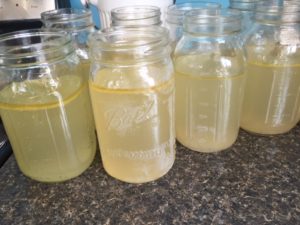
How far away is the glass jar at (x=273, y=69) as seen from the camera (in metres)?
0.61

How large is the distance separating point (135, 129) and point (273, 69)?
323mm

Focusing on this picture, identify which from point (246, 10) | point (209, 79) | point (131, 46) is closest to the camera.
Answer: point (131, 46)

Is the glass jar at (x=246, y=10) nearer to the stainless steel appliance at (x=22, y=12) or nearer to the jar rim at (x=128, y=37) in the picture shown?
the jar rim at (x=128, y=37)

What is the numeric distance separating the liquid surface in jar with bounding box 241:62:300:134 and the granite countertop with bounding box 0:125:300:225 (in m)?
0.07

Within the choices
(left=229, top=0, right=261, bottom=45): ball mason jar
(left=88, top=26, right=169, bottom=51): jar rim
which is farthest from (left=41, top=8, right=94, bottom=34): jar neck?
(left=229, top=0, right=261, bottom=45): ball mason jar

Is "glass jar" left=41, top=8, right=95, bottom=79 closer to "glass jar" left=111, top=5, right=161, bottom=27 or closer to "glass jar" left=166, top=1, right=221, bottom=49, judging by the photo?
"glass jar" left=111, top=5, right=161, bottom=27

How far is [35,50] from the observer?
1.67ft

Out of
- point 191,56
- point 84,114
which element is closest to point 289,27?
point 191,56

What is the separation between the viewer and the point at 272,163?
61 centimetres

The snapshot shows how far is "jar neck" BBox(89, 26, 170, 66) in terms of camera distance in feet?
1.60

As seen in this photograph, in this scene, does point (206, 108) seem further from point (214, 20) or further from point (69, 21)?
point (69, 21)

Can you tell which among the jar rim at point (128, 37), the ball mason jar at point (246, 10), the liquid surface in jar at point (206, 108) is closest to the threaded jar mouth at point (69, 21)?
the jar rim at point (128, 37)

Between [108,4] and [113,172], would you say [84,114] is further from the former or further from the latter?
[108,4]

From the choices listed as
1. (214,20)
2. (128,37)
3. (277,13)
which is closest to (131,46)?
(128,37)
